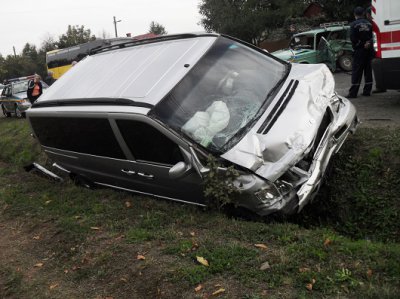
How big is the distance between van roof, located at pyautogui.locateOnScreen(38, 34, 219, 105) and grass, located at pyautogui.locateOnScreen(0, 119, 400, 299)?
135cm

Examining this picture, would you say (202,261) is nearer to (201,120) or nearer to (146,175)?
(201,120)

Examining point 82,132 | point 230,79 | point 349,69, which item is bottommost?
point 349,69

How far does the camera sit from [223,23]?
3394 centimetres

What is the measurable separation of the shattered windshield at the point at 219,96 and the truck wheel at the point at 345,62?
10869 millimetres

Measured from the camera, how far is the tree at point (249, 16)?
104 feet

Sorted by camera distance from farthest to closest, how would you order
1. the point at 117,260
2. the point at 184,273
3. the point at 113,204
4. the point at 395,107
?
the point at 395,107 < the point at 113,204 < the point at 117,260 < the point at 184,273

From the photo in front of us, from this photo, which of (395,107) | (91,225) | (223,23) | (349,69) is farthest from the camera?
(223,23)

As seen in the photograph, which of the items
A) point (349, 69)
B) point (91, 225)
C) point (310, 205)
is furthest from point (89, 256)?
point (349, 69)

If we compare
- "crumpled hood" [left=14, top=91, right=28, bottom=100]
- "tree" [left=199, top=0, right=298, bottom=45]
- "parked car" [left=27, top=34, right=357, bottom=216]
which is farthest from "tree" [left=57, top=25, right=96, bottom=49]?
"parked car" [left=27, top=34, right=357, bottom=216]

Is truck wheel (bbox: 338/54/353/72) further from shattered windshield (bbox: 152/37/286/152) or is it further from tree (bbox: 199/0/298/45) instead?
tree (bbox: 199/0/298/45)

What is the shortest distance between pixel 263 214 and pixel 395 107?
4.59 meters

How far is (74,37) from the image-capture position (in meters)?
66.1

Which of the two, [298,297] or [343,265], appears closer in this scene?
[298,297]

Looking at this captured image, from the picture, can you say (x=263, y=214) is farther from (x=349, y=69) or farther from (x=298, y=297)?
(x=349, y=69)
